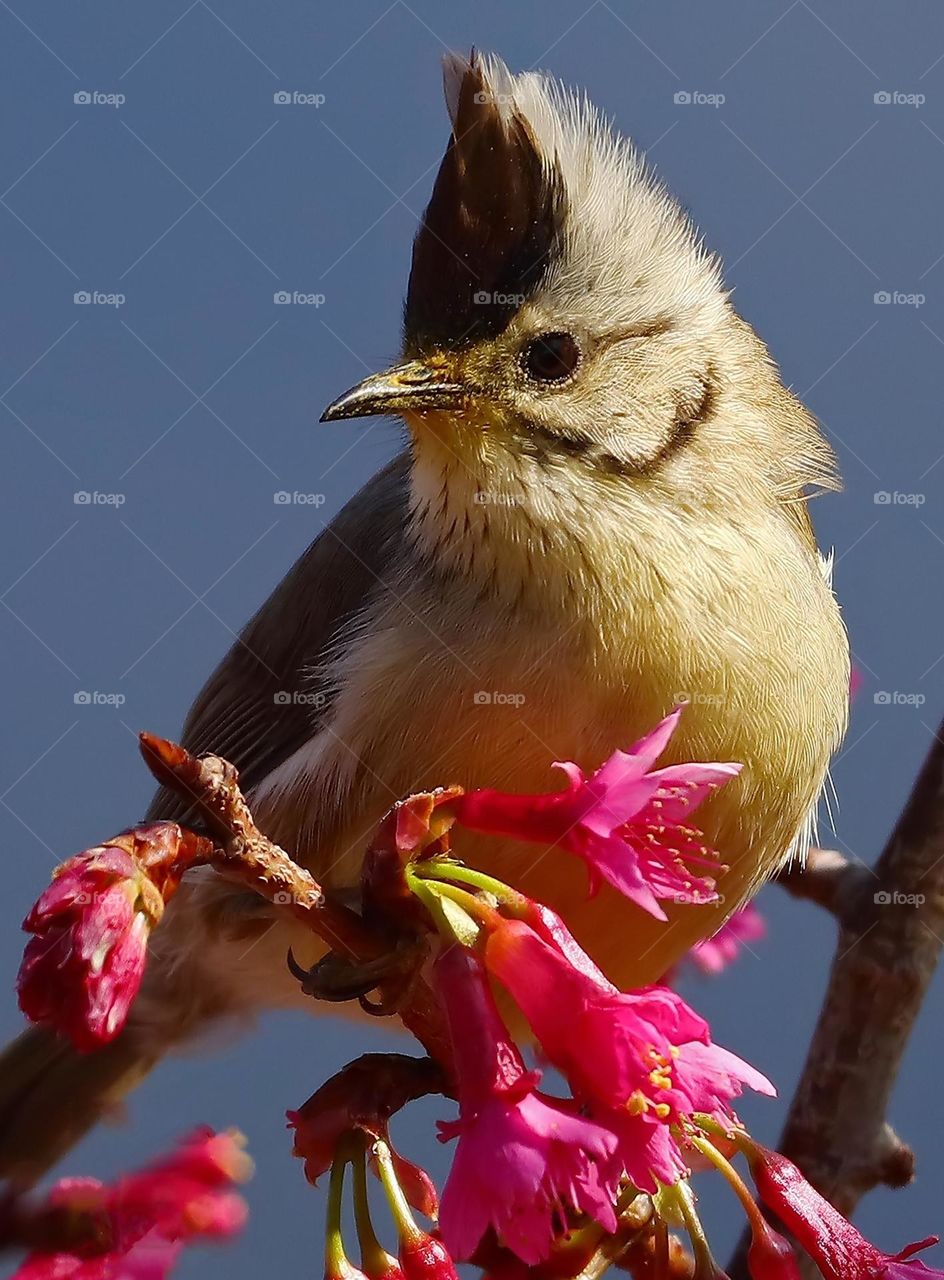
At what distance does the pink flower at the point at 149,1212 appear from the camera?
1.72m

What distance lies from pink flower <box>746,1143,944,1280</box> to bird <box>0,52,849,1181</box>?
0.59m

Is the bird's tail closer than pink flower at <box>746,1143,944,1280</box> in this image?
No

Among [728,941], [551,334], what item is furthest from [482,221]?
[728,941]

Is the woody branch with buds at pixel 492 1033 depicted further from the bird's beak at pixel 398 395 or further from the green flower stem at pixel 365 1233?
the bird's beak at pixel 398 395

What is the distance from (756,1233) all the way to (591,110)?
1.62 metres

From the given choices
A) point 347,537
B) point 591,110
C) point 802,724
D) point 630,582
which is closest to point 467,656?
point 630,582

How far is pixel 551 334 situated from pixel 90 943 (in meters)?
1.27

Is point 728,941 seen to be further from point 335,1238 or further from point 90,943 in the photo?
point 90,943

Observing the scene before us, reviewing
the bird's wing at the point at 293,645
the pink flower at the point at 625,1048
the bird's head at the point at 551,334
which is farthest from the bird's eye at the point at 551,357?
the pink flower at the point at 625,1048

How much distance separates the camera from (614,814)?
130 cm

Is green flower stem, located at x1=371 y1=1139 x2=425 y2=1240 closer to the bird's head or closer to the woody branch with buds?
the woody branch with buds

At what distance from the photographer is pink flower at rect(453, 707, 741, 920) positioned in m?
1.30

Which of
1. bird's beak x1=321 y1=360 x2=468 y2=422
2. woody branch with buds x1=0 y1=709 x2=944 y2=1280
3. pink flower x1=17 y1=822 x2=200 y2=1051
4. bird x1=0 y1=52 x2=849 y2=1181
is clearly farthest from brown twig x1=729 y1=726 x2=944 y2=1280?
pink flower x1=17 y1=822 x2=200 y2=1051

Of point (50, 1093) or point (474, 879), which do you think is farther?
point (50, 1093)
